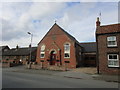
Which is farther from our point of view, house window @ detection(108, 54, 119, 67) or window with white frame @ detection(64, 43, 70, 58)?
window with white frame @ detection(64, 43, 70, 58)

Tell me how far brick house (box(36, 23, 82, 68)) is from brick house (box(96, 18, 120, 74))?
930 centimetres

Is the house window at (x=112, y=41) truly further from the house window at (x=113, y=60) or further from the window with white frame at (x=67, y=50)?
the window with white frame at (x=67, y=50)

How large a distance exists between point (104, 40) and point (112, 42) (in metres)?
1.15

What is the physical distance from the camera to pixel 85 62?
112 ft

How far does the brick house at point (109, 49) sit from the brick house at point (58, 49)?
9.30 metres

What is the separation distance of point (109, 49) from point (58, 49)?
13.7m

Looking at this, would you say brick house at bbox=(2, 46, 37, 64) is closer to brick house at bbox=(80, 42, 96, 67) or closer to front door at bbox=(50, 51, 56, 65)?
front door at bbox=(50, 51, 56, 65)

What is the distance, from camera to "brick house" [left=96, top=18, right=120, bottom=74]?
16.9 meters

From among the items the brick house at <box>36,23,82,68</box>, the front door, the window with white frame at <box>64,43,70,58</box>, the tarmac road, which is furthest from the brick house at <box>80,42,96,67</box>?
the tarmac road

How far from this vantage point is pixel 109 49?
689 inches

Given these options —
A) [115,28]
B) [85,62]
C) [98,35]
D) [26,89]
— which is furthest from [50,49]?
[26,89]

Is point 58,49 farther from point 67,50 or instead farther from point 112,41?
point 112,41

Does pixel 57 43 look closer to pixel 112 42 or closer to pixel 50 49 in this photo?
pixel 50 49

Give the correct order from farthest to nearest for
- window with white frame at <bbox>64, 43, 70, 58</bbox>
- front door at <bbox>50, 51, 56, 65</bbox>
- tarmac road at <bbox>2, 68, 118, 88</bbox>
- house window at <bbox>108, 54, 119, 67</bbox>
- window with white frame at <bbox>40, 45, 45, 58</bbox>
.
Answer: window with white frame at <bbox>40, 45, 45, 58</bbox>
front door at <bbox>50, 51, 56, 65</bbox>
window with white frame at <bbox>64, 43, 70, 58</bbox>
house window at <bbox>108, 54, 119, 67</bbox>
tarmac road at <bbox>2, 68, 118, 88</bbox>
